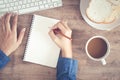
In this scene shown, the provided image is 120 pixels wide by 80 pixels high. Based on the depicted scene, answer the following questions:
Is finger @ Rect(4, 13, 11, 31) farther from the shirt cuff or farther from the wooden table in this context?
the shirt cuff

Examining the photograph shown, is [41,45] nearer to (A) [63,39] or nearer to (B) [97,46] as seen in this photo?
(A) [63,39]

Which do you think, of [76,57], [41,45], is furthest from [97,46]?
[41,45]

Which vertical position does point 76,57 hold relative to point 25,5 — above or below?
below

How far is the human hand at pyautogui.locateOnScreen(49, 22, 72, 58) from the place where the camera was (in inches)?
54.4

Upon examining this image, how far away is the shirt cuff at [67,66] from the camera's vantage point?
4.54 feet

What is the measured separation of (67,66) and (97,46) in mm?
135

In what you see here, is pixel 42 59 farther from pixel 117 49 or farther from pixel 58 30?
pixel 117 49

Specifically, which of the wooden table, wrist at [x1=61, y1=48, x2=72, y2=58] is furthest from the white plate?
wrist at [x1=61, y1=48, x2=72, y2=58]

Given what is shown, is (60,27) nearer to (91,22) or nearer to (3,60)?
(91,22)

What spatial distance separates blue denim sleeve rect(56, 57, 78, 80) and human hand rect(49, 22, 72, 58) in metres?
0.02

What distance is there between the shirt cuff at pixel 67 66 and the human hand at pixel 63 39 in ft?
0.07

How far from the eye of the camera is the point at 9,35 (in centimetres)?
143

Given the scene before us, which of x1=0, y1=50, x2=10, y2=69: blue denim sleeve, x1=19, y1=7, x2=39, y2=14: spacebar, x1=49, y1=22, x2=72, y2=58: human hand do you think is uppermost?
x1=19, y1=7, x2=39, y2=14: spacebar

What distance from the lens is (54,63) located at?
55.4 inches
